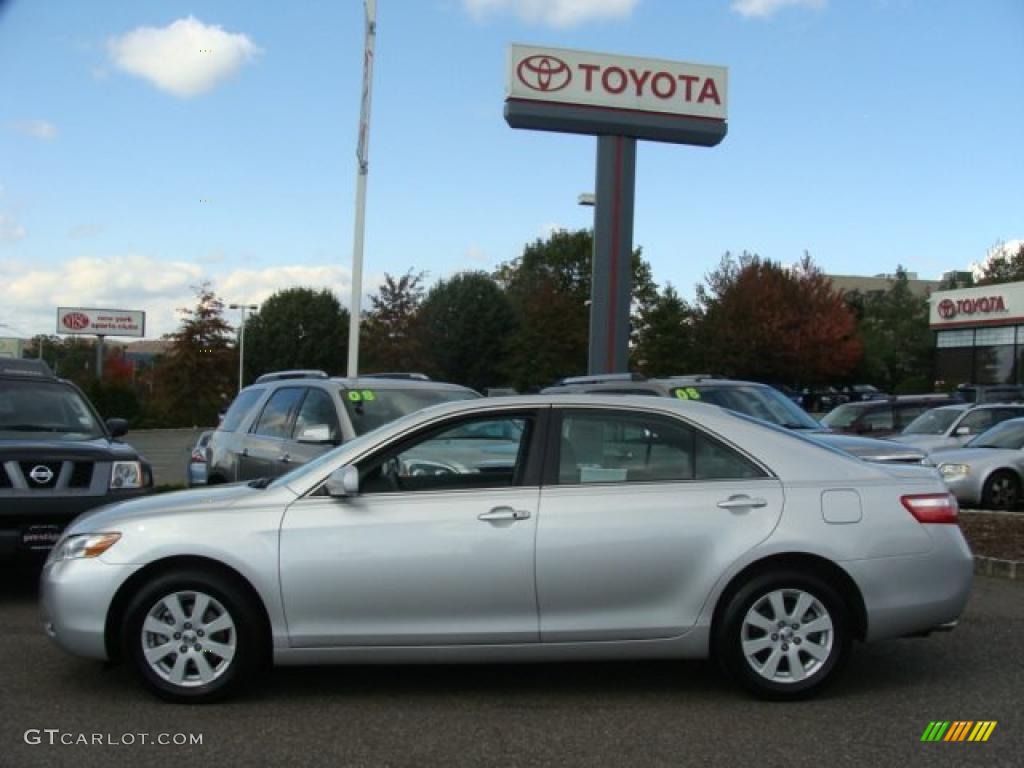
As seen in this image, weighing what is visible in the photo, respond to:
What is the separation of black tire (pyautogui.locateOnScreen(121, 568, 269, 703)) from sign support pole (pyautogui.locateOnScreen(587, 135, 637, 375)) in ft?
64.5

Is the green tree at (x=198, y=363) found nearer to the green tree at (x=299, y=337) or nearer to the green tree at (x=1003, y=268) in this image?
the green tree at (x=299, y=337)

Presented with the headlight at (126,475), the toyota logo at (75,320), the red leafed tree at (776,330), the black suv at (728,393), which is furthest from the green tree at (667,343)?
the toyota logo at (75,320)

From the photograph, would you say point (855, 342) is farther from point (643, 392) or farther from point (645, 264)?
point (643, 392)

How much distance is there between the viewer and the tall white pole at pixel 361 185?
2003cm

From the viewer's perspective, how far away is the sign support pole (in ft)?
80.8

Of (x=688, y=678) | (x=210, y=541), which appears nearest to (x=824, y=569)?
(x=688, y=678)

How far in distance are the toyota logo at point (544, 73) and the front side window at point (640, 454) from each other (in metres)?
20.2

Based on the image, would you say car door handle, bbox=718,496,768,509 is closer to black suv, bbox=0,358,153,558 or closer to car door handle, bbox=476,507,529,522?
car door handle, bbox=476,507,529,522

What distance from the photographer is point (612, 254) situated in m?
24.8

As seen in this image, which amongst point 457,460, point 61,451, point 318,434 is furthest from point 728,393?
point 61,451

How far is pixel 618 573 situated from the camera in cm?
518

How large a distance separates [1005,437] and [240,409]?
1025cm

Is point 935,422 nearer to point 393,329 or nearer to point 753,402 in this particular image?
point 753,402

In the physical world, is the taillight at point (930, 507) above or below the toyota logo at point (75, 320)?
below
